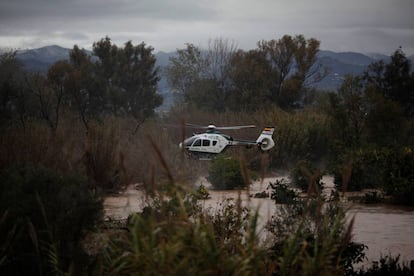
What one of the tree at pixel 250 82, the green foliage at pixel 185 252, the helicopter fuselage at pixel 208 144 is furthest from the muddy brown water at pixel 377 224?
the tree at pixel 250 82

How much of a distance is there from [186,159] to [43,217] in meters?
15.7

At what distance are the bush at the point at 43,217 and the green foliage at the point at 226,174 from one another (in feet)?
41.6

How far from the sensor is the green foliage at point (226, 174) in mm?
21203

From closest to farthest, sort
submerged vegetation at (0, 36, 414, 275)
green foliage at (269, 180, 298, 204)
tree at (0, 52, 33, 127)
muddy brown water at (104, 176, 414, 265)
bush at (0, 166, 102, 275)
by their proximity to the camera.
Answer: submerged vegetation at (0, 36, 414, 275), bush at (0, 166, 102, 275), muddy brown water at (104, 176, 414, 265), green foliage at (269, 180, 298, 204), tree at (0, 52, 33, 127)

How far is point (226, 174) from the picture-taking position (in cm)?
2123

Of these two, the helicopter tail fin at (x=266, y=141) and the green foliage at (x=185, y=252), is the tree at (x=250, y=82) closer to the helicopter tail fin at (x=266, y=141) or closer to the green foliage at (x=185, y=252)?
the helicopter tail fin at (x=266, y=141)

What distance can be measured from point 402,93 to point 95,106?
1829 cm

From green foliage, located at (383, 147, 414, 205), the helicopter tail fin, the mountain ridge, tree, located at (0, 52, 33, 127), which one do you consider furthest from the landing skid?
the mountain ridge

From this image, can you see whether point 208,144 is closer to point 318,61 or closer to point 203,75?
point 203,75

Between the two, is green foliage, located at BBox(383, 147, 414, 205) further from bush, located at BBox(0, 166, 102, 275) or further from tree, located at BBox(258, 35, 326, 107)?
tree, located at BBox(258, 35, 326, 107)

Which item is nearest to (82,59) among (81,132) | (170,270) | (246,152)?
(246,152)

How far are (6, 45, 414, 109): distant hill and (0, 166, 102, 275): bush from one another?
104 ft

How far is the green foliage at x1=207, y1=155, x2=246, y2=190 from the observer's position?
2120 cm

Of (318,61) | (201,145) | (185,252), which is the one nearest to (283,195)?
(185,252)
